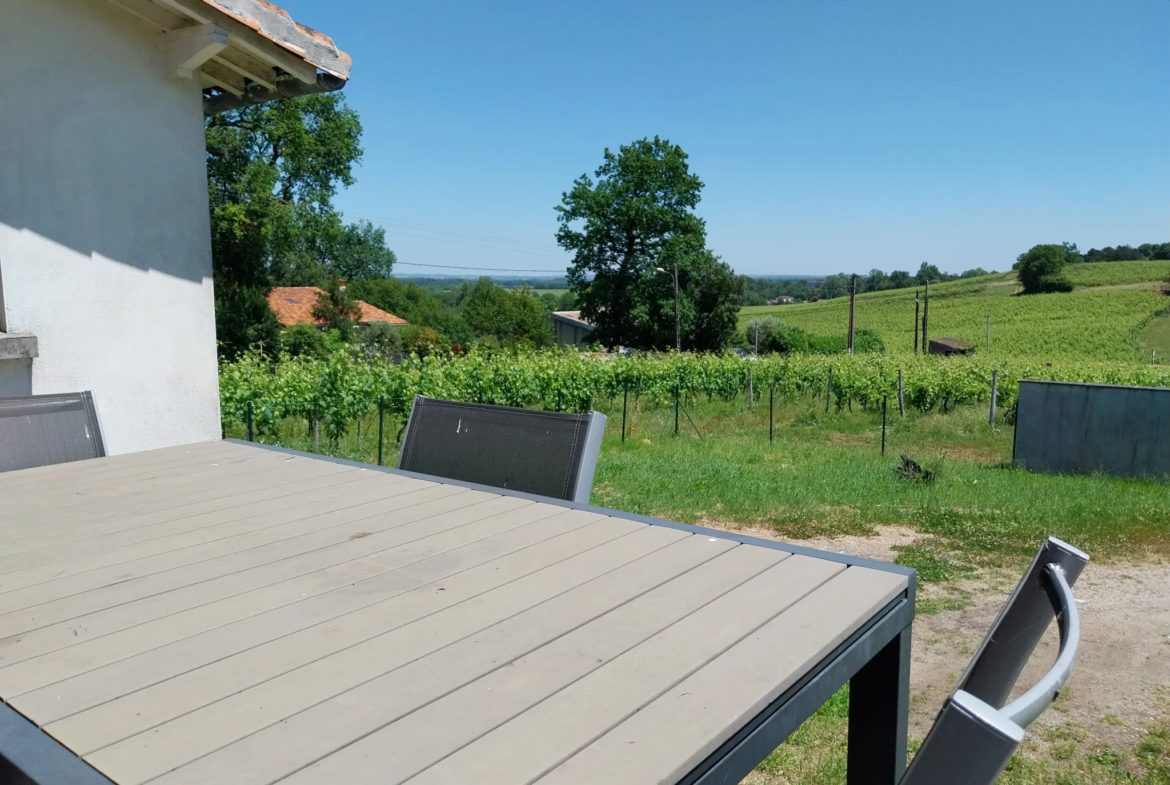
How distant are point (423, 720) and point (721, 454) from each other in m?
9.94

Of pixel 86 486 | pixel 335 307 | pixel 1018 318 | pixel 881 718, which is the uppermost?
pixel 335 307

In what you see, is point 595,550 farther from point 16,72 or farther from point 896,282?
point 896,282

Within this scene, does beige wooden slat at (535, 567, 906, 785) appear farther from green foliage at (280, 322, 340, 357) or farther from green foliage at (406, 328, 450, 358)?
green foliage at (406, 328, 450, 358)

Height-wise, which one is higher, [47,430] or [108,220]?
[108,220]

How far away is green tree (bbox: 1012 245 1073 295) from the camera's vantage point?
6372cm

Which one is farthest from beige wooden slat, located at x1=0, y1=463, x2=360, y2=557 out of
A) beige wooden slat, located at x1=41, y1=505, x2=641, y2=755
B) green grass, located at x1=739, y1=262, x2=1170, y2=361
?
green grass, located at x1=739, y1=262, x2=1170, y2=361

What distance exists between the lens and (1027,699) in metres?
0.72

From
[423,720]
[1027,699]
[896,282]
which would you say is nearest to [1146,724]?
[1027,699]

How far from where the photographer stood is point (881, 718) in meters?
1.50

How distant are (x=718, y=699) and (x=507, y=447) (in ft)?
4.87

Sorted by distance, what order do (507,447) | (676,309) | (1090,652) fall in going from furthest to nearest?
1. (676,309)
2. (1090,652)
3. (507,447)

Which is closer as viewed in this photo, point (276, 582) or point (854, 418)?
point (276, 582)

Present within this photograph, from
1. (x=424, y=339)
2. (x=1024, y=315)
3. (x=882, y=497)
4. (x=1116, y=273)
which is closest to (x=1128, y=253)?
(x=1116, y=273)

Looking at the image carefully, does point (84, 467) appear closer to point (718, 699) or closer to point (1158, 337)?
point (718, 699)
